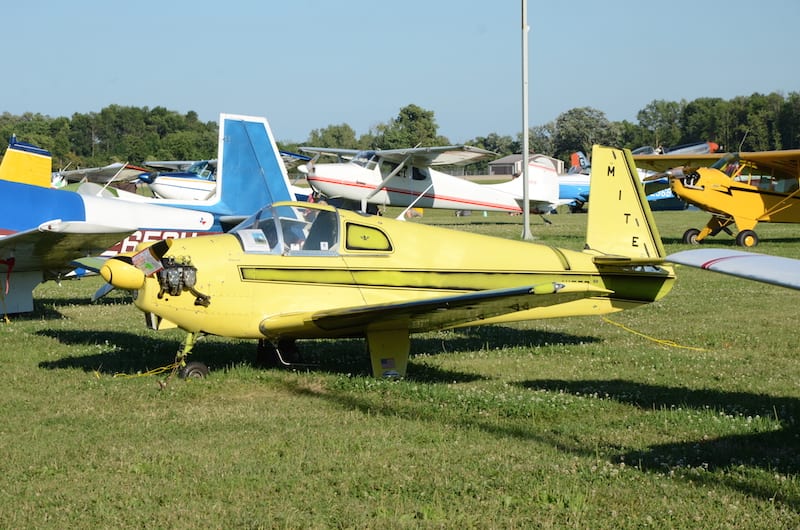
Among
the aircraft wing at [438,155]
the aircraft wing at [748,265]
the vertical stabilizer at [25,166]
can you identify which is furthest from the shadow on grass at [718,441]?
the aircraft wing at [438,155]

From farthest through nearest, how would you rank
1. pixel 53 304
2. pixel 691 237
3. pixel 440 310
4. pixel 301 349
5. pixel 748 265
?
pixel 691 237, pixel 53 304, pixel 301 349, pixel 440 310, pixel 748 265

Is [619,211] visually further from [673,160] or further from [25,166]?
[673,160]

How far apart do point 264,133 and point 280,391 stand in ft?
31.5

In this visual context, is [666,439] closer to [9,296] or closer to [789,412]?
[789,412]

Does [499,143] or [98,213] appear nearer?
[98,213]

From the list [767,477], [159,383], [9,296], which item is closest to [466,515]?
[767,477]

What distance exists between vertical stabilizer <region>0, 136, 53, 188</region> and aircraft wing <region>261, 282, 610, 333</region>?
9153mm

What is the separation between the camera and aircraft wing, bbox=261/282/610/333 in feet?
23.1

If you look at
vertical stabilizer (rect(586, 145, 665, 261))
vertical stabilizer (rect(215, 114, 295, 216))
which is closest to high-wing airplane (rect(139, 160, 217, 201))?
vertical stabilizer (rect(215, 114, 295, 216))

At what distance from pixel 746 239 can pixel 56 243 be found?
17974mm

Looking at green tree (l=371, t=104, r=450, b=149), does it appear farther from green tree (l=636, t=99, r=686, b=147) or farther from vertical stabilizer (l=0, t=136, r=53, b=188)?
vertical stabilizer (l=0, t=136, r=53, b=188)

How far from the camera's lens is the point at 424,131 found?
95938 millimetres

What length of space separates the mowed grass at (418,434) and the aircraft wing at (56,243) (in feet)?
4.13

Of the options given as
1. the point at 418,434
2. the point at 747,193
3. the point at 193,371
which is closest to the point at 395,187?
the point at 747,193
